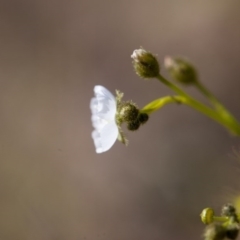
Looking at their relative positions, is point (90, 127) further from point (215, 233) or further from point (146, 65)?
point (215, 233)

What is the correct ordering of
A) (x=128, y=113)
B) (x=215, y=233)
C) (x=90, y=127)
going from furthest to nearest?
(x=90, y=127) < (x=128, y=113) < (x=215, y=233)

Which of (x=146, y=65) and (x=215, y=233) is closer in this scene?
(x=215, y=233)

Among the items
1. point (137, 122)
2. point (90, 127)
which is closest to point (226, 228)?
point (137, 122)

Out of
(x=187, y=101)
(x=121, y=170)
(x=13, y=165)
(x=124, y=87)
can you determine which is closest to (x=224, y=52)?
(x=124, y=87)

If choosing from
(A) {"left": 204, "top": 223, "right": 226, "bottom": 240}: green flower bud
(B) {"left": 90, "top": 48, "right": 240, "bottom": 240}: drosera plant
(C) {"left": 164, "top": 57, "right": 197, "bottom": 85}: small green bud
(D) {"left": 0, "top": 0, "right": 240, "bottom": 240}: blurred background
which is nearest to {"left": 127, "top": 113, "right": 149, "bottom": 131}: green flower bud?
(B) {"left": 90, "top": 48, "right": 240, "bottom": 240}: drosera plant

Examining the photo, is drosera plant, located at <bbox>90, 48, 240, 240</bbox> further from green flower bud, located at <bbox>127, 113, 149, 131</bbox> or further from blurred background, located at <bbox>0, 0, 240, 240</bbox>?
blurred background, located at <bbox>0, 0, 240, 240</bbox>

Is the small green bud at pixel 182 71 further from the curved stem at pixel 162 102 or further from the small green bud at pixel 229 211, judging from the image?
the small green bud at pixel 229 211
